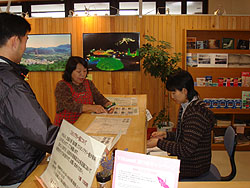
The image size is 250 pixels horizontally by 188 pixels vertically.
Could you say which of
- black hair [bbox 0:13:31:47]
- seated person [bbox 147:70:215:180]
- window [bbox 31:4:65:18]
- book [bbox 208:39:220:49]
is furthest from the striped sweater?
window [bbox 31:4:65:18]

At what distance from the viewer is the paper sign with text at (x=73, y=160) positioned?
785 millimetres

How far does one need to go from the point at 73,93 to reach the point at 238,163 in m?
2.89

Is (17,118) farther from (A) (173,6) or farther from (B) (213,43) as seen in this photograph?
(A) (173,6)

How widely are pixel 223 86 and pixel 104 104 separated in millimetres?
2584

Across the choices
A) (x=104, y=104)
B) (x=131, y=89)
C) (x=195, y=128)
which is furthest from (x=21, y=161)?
(x=131, y=89)

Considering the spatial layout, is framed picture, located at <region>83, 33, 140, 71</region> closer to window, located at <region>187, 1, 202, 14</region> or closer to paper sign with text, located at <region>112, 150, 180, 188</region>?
window, located at <region>187, 1, 202, 14</region>

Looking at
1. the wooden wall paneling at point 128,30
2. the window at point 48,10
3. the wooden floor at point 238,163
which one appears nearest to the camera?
the wooden floor at point 238,163

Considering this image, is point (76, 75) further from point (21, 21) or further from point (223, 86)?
point (223, 86)

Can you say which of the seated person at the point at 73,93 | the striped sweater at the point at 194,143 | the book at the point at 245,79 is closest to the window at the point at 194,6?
the book at the point at 245,79

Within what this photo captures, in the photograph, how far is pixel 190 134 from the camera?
180 cm

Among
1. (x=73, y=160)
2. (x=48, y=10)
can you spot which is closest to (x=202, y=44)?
(x=48, y=10)

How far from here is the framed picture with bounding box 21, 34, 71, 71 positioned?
4.56m

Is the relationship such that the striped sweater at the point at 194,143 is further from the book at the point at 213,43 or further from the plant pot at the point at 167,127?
the book at the point at 213,43

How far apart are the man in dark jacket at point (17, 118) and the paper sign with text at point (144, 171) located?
1.44ft
